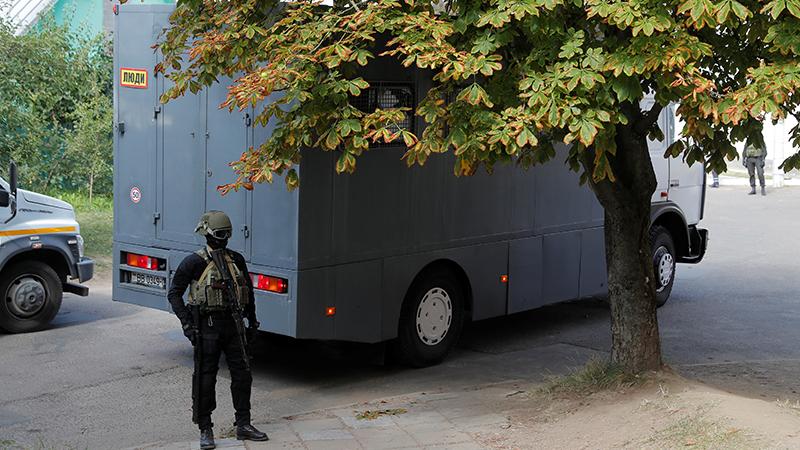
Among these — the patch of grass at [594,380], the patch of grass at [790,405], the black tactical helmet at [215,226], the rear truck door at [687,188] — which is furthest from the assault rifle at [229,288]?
the rear truck door at [687,188]

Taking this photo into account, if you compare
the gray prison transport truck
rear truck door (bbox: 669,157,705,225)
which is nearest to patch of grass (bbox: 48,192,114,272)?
the gray prison transport truck

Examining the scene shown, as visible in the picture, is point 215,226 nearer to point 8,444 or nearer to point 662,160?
point 8,444

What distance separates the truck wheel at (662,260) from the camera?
14.3 metres

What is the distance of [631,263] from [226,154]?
142 inches

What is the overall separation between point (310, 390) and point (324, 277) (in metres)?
1.10

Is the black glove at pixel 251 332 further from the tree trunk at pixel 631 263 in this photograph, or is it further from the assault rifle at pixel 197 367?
the tree trunk at pixel 631 263

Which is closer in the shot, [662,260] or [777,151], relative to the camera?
[662,260]

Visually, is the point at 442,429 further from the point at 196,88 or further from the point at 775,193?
the point at 775,193

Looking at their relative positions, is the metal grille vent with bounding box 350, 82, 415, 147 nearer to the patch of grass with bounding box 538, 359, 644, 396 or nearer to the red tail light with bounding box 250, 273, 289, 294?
the red tail light with bounding box 250, 273, 289, 294

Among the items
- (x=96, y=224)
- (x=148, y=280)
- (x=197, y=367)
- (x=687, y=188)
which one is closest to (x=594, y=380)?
(x=197, y=367)

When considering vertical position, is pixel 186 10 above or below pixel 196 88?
above

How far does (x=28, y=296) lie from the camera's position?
12.2 m

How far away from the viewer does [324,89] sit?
7.68 metres

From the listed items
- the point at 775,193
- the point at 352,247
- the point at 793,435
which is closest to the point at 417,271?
the point at 352,247
